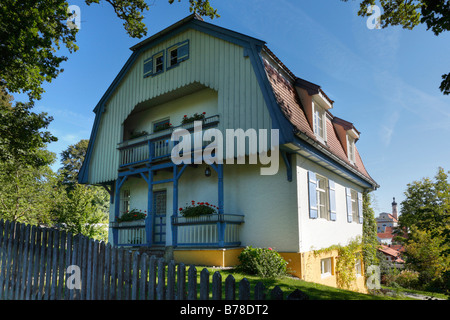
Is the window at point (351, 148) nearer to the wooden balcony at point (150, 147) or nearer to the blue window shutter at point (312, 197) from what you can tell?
the blue window shutter at point (312, 197)

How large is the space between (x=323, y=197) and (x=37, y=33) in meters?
11.6

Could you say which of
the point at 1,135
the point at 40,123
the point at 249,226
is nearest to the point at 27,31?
the point at 40,123

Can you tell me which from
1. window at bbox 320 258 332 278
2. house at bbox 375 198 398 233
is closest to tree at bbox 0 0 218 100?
window at bbox 320 258 332 278

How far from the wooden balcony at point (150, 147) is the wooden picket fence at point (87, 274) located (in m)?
6.80

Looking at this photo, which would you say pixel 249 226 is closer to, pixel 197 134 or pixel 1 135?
pixel 197 134

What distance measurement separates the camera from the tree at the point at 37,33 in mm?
8969

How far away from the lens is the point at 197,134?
12180 mm

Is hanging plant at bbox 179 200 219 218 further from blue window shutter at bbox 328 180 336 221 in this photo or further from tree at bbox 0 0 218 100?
tree at bbox 0 0 218 100

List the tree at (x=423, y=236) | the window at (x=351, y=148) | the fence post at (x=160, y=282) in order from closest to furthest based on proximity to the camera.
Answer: the fence post at (x=160, y=282) < the window at (x=351, y=148) < the tree at (x=423, y=236)

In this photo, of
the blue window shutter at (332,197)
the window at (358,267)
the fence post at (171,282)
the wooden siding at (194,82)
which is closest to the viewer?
the fence post at (171,282)

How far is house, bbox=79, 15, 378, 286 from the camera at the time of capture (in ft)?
35.2

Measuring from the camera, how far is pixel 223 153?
11.2 m

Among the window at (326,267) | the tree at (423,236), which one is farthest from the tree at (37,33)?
the tree at (423,236)

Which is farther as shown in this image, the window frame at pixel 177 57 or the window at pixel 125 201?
the window at pixel 125 201
